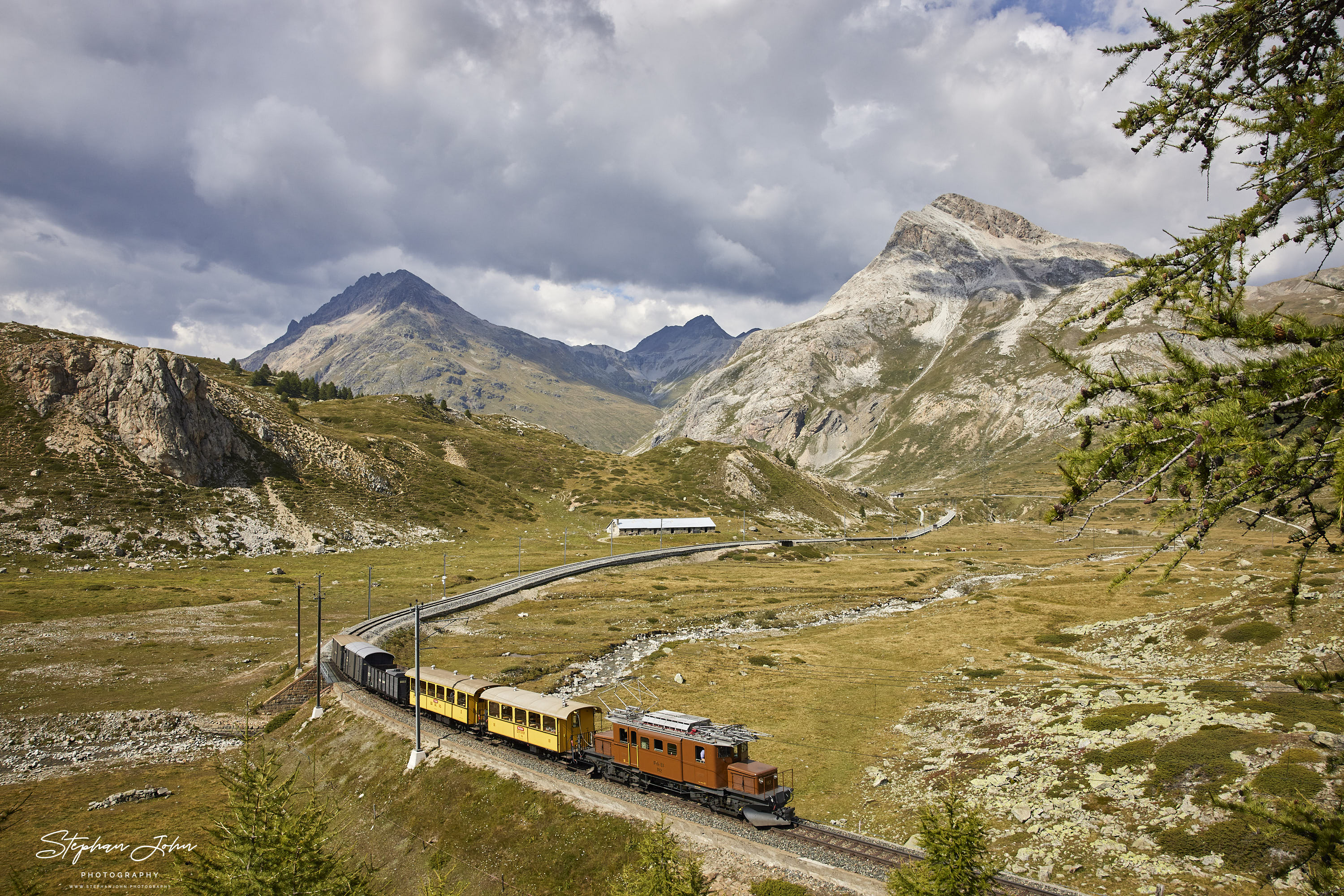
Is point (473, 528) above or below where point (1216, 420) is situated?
below

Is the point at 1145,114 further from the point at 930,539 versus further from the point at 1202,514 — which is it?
the point at 930,539

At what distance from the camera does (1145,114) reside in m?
9.66

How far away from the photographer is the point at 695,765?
3002 centimetres

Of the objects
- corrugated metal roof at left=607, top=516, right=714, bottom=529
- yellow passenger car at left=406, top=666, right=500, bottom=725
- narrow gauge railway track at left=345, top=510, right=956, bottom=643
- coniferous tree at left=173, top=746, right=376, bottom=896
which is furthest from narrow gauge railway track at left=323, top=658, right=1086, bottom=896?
corrugated metal roof at left=607, top=516, right=714, bottom=529

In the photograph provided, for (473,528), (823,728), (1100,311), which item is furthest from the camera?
(473,528)

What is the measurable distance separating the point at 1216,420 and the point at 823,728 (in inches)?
1704

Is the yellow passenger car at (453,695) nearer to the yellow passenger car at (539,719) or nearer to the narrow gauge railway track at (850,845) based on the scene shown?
the yellow passenger car at (539,719)

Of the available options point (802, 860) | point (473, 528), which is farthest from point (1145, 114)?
point (473, 528)

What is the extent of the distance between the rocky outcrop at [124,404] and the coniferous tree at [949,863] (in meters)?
148

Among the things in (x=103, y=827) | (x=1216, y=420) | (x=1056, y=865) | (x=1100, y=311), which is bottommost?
(x=103, y=827)

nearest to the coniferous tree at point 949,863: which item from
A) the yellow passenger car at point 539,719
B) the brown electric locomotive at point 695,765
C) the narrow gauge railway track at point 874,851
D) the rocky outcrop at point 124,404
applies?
the narrow gauge railway track at point 874,851

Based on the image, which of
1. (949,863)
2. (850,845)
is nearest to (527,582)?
(850,845)

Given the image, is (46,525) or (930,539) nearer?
(46,525)

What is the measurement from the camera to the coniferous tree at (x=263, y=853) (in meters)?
17.3
